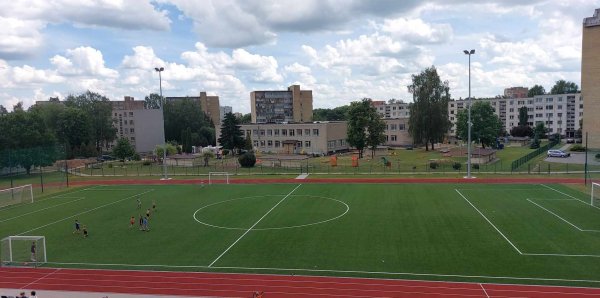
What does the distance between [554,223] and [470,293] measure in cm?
1401

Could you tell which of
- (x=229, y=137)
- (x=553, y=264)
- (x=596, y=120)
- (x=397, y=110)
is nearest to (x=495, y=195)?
(x=553, y=264)

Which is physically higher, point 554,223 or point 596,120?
point 596,120

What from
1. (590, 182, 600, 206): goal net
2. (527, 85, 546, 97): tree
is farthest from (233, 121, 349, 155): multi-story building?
(527, 85, 546, 97): tree

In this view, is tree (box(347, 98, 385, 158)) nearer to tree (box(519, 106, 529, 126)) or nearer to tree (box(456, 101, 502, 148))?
tree (box(456, 101, 502, 148))

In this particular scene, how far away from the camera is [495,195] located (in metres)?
39.3

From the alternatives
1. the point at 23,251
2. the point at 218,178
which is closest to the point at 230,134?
the point at 218,178

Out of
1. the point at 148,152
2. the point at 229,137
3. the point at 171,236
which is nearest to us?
the point at 171,236

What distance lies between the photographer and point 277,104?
478 ft

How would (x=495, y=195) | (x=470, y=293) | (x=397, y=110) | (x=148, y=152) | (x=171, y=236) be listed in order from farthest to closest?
(x=397, y=110) → (x=148, y=152) → (x=495, y=195) → (x=171, y=236) → (x=470, y=293)

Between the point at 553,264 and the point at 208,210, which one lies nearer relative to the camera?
the point at 553,264

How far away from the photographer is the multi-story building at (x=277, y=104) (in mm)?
145250

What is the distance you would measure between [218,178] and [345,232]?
31848 millimetres

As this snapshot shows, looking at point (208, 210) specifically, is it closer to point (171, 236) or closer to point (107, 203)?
point (171, 236)

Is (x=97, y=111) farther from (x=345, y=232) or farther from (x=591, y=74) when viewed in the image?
(x=591, y=74)
